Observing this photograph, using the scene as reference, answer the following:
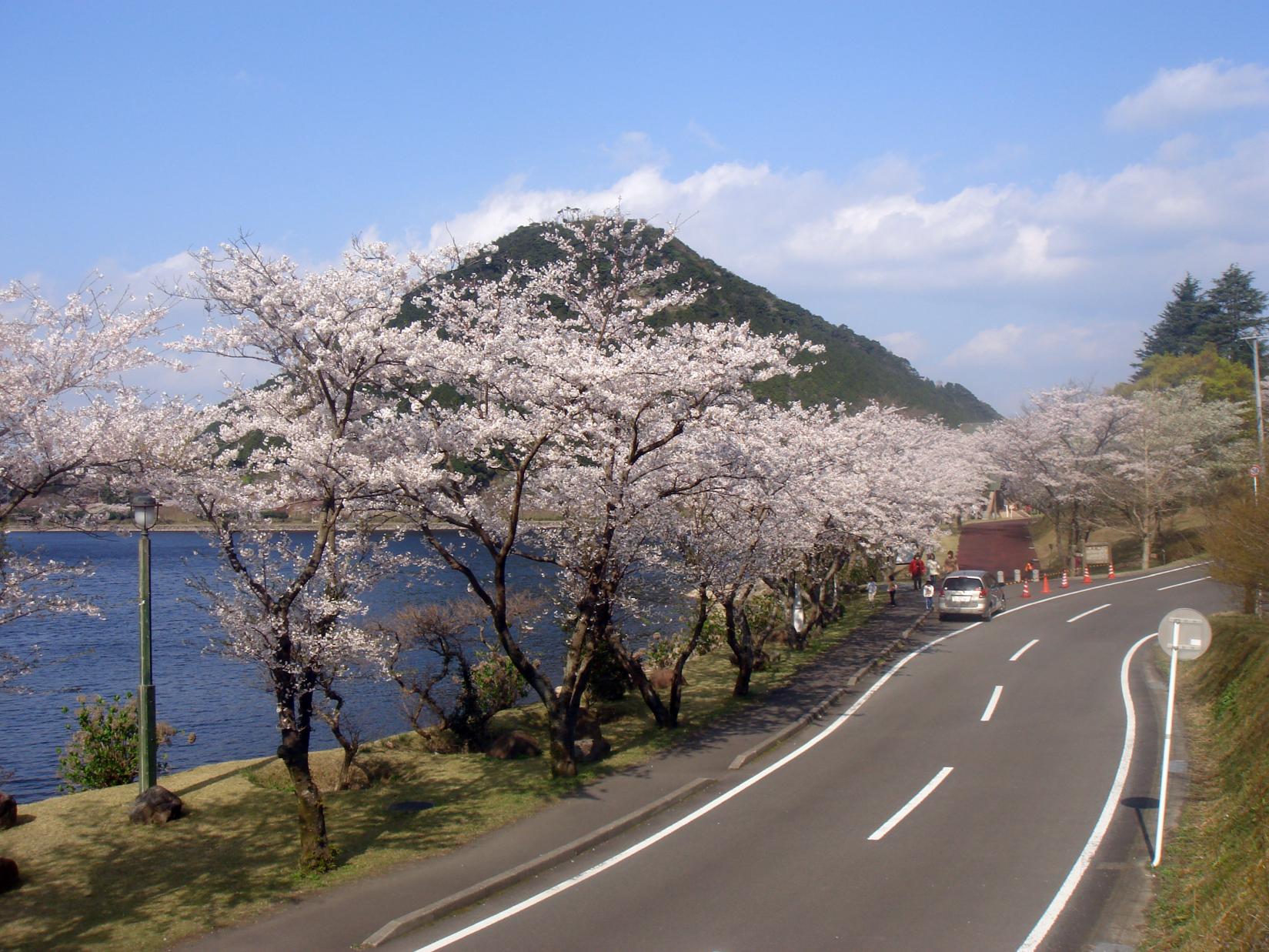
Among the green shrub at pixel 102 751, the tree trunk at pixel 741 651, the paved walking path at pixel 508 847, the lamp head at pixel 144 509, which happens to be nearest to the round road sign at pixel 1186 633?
the paved walking path at pixel 508 847

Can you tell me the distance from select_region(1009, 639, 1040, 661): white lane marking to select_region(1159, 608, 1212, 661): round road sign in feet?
41.5

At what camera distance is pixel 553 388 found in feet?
42.3

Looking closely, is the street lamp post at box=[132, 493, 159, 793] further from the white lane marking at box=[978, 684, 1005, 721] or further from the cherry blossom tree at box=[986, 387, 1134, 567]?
the cherry blossom tree at box=[986, 387, 1134, 567]

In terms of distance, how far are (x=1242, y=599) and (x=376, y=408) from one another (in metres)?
20.2

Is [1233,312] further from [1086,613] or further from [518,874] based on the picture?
[518,874]

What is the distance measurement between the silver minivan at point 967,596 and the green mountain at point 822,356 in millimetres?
16487

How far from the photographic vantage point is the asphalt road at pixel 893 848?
813 cm

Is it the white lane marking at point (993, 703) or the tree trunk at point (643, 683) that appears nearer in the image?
the tree trunk at point (643, 683)

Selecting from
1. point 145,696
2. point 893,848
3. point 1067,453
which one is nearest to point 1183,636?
point 893,848

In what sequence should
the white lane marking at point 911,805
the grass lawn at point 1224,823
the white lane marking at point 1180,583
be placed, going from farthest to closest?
the white lane marking at point 1180,583 → the white lane marking at point 911,805 → the grass lawn at point 1224,823

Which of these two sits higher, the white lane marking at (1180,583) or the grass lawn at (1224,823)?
the white lane marking at (1180,583)

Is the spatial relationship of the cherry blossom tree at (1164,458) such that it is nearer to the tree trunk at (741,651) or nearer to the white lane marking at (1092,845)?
the white lane marking at (1092,845)

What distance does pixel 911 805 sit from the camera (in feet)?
39.5

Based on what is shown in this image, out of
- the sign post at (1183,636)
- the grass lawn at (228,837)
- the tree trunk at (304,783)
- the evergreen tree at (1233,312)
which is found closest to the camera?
the grass lawn at (228,837)
